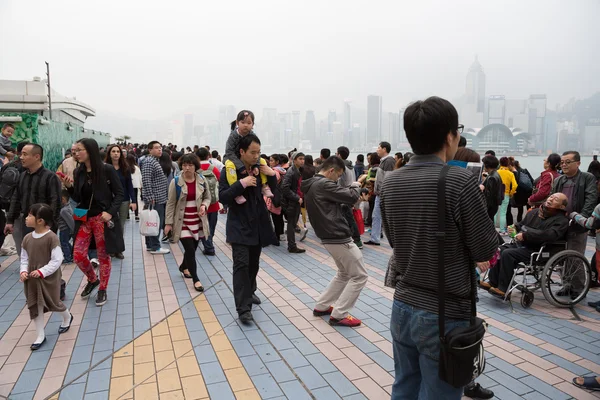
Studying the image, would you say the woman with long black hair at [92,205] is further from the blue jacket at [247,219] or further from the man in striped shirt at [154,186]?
the man in striped shirt at [154,186]

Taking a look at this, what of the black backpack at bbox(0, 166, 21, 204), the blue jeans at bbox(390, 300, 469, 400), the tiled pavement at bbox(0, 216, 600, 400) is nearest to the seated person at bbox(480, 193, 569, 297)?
the tiled pavement at bbox(0, 216, 600, 400)

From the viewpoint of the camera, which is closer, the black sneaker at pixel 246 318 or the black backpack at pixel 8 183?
the black sneaker at pixel 246 318

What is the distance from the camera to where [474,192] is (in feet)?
5.78

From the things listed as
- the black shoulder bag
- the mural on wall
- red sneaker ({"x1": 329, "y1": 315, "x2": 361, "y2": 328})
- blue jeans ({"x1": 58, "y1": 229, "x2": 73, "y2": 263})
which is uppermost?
the mural on wall

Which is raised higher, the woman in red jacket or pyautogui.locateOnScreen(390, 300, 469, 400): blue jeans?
the woman in red jacket

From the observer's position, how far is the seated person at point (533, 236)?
4889 mm

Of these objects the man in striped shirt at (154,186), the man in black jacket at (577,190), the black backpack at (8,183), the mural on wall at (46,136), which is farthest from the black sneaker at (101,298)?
the mural on wall at (46,136)

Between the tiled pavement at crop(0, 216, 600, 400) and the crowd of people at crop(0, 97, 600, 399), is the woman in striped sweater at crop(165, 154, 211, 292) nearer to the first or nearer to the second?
the crowd of people at crop(0, 97, 600, 399)

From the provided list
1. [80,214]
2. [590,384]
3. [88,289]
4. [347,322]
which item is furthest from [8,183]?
[590,384]

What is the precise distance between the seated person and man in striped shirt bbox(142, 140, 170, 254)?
558 cm

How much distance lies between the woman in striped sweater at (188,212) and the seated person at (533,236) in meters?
3.77

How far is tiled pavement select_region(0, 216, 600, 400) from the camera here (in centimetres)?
324

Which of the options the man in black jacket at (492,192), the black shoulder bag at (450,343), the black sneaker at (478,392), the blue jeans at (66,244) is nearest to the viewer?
the black shoulder bag at (450,343)

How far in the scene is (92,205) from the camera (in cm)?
499
